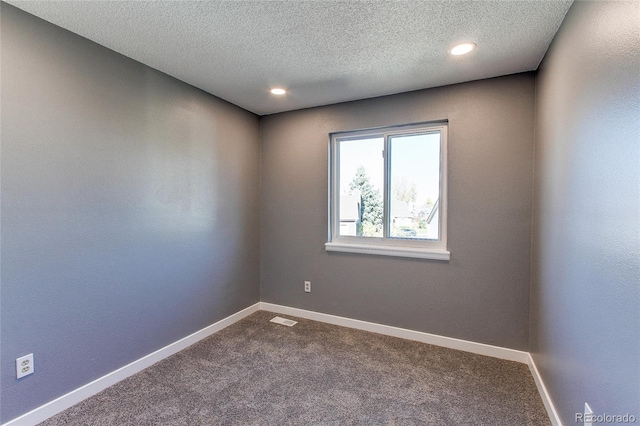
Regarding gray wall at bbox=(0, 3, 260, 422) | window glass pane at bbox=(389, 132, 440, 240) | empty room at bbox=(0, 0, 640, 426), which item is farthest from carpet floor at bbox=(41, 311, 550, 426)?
window glass pane at bbox=(389, 132, 440, 240)

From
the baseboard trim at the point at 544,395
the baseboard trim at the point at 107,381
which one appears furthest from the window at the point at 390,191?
the baseboard trim at the point at 107,381

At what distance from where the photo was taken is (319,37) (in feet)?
6.19

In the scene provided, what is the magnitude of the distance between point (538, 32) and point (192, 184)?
2844 mm

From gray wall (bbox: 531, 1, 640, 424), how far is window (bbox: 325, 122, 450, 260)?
2.95 ft

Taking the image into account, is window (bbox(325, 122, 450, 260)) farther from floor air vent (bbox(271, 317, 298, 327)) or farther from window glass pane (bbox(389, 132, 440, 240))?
floor air vent (bbox(271, 317, 298, 327))

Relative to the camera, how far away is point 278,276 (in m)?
3.50

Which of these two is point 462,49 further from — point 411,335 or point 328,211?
point 411,335

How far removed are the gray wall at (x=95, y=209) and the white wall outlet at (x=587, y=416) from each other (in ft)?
9.06

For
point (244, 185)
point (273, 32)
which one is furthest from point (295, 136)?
point (273, 32)

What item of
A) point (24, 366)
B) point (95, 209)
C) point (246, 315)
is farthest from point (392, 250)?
point (24, 366)

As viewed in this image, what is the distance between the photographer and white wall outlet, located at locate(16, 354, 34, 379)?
1638mm

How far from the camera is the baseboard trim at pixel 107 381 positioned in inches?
66.6

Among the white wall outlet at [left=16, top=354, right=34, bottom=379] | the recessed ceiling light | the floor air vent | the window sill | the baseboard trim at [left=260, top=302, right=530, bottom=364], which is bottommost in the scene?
the floor air vent

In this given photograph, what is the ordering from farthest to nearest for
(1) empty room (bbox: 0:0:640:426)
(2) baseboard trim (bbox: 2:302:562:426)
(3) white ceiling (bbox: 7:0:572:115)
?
(2) baseboard trim (bbox: 2:302:562:426), (3) white ceiling (bbox: 7:0:572:115), (1) empty room (bbox: 0:0:640:426)
